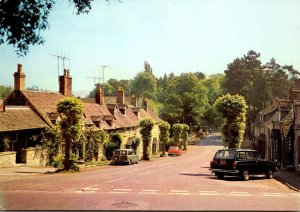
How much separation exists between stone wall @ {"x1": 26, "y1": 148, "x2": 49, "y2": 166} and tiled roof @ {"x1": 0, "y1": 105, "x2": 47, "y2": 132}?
223 centimetres

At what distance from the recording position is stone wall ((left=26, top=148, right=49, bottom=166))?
32031 millimetres

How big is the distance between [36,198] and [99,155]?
2920 cm

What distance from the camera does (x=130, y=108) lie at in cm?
6419

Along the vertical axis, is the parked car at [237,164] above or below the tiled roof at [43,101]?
below

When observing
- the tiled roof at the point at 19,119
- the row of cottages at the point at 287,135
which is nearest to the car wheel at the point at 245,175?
the row of cottages at the point at 287,135

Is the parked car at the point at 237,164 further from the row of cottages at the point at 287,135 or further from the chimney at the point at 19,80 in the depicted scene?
the chimney at the point at 19,80

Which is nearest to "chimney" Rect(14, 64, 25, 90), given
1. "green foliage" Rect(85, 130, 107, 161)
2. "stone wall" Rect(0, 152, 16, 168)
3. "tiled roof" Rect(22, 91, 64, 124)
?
"tiled roof" Rect(22, 91, 64, 124)

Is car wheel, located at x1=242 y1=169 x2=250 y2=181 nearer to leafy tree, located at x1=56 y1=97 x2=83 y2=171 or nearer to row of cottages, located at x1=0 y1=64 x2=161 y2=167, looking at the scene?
leafy tree, located at x1=56 y1=97 x2=83 y2=171

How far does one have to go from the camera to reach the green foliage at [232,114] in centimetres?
3103

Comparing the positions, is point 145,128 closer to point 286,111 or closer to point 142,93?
point 286,111

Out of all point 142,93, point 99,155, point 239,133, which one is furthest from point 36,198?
point 142,93

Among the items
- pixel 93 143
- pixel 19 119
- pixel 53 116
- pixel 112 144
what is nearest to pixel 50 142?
pixel 53 116

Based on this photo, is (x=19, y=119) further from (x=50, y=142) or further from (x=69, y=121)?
(x=69, y=121)

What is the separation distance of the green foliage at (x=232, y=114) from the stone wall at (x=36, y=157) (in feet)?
56.7
